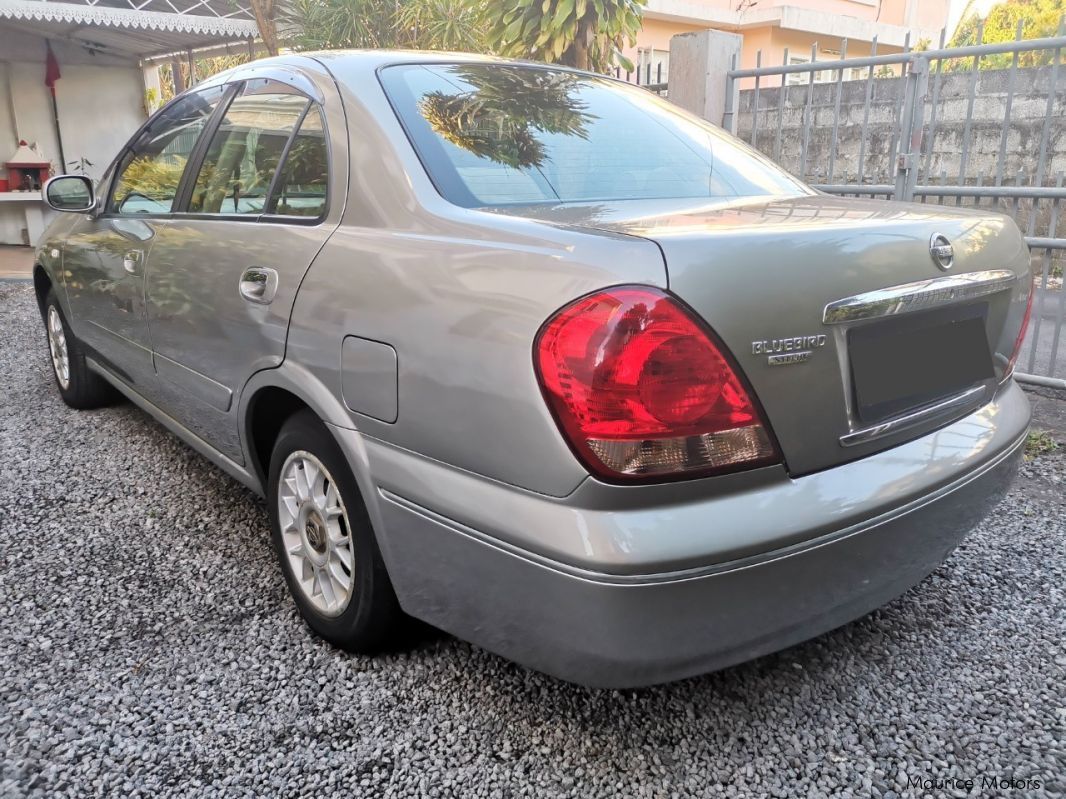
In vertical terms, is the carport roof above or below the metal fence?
above

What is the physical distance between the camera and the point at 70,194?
379 centimetres

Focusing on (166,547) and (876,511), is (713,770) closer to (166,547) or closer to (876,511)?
(876,511)

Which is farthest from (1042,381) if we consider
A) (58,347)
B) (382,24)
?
(382,24)

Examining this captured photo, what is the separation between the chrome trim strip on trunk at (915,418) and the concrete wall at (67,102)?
13188 mm

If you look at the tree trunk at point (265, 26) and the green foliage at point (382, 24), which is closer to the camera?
the tree trunk at point (265, 26)

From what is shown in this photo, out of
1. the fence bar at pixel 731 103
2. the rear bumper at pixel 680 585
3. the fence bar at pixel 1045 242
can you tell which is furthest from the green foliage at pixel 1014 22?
the rear bumper at pixel 680 585

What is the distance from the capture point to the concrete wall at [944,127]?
5.98 meters

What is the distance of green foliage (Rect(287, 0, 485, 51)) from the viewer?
40.0ft

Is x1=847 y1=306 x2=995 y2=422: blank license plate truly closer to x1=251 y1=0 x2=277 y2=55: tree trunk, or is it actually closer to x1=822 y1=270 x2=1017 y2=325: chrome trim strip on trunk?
x1=822 y1=270 x2=1017 y2=325: chrome trim strip on trunk

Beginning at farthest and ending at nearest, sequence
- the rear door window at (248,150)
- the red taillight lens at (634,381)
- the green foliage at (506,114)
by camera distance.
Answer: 1. the rear door window at (248,150)
2. the green foliage at (506,114)
3. the red taillight lens at (634,381)

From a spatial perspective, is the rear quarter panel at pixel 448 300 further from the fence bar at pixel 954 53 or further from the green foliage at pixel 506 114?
the fence bar at pixel 954 53

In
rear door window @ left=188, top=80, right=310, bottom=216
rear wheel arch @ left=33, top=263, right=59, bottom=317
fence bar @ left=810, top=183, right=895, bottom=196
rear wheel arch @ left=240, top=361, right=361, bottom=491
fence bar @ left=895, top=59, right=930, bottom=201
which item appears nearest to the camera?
rear wheel arch @ left=240, top=361, right=361, bottom=491

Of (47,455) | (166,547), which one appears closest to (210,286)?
(166,547)

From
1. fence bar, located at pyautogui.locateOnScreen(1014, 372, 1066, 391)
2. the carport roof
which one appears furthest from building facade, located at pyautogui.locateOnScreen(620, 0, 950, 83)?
fence bar, located at pyautogui.locateOnScreen(1014, 372, 1066, 391)
